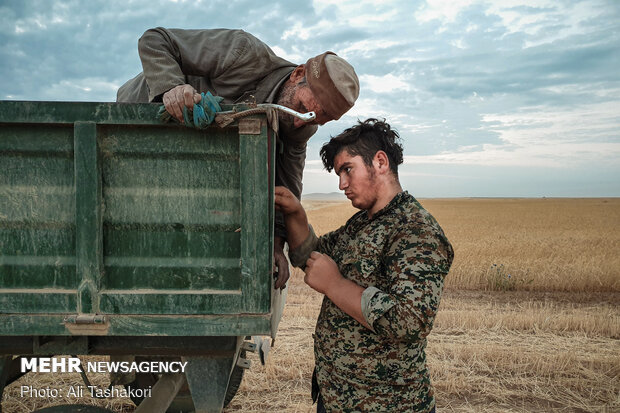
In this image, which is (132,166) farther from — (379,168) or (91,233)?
(379,168)

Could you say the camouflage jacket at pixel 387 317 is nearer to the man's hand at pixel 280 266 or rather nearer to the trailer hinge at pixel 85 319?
the man's hand at pixel 280 266

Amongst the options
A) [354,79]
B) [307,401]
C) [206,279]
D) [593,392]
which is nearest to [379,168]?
[354,79]

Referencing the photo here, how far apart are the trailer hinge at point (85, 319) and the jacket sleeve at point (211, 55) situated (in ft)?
3.67

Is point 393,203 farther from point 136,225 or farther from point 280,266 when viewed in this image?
point 136,225

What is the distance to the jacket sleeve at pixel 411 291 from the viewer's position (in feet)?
5.79

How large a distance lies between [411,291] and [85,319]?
125 centimetres

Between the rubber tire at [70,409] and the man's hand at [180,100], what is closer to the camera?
the man's hand at [180,100]

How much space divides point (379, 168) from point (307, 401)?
8.74 feet

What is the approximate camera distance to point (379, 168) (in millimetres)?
2180

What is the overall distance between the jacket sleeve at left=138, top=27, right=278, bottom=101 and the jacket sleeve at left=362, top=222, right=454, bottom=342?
A: 50.0 inches

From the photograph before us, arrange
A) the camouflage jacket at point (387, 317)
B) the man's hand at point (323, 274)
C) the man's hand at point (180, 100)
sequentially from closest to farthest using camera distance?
the man's hand at point (180, 100)
the camouflage jacket at point (387, 317)
the man's hand at point (323, 274)

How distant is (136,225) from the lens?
1763mm

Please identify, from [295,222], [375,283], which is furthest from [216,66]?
[375,283]

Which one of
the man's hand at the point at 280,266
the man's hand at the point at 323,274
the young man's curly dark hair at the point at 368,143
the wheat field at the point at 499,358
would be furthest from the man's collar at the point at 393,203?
the wheat field at the point at 499,358
